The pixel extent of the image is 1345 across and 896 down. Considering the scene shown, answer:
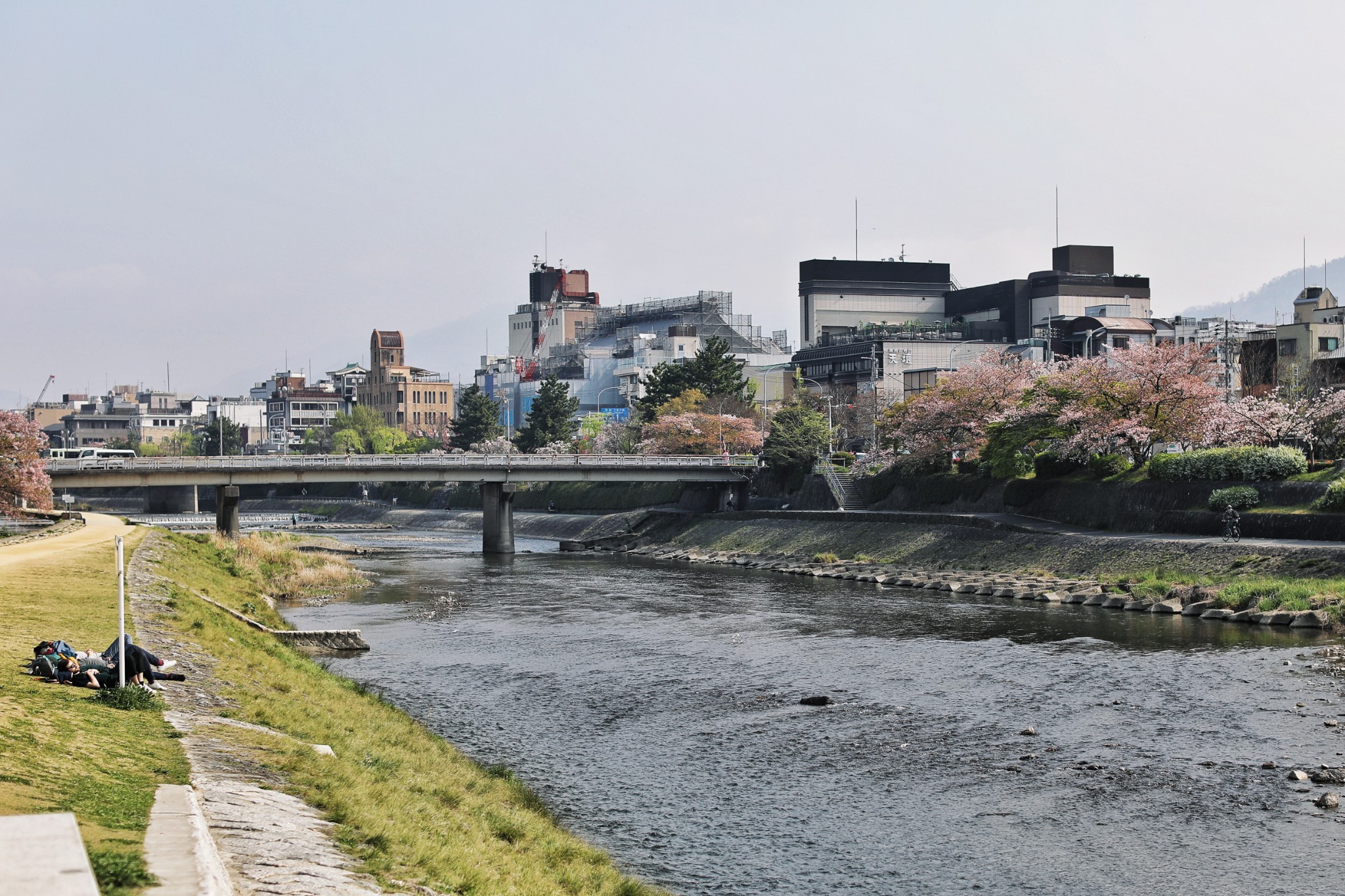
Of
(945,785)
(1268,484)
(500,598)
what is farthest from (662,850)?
(1268,484)

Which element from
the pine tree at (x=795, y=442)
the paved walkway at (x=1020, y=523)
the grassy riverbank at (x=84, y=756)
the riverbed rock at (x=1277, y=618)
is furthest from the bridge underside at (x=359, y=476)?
the grassy riverbank at (x=84, y=756)

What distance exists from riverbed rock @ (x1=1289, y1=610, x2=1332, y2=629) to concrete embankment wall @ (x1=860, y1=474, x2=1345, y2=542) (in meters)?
10.1

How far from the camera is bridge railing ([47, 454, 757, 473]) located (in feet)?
284

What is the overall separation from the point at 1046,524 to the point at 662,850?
5153 cm

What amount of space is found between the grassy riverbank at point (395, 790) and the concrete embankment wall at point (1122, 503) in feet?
130

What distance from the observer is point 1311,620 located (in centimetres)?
4275

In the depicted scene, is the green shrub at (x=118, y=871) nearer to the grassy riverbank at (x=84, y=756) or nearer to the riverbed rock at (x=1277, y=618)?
the grassy riverbank at (x=84, y=756)

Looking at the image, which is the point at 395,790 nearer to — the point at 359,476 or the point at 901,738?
the point at 901,738

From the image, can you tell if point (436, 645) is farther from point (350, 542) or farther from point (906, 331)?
point (906, 331)

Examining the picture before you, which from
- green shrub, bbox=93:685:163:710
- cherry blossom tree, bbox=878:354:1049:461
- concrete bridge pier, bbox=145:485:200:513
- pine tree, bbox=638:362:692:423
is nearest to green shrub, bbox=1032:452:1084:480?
cherry blossom tree, bbox=878:354:1049:461

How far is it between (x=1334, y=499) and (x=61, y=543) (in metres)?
51.1

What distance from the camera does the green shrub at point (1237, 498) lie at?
5819 cm

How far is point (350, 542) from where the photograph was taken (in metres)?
103

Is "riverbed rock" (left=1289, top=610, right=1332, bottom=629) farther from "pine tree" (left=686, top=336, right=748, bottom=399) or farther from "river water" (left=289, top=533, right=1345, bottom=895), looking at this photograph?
"pine tree" (left=686, top=336, right=748, bottom=399)
